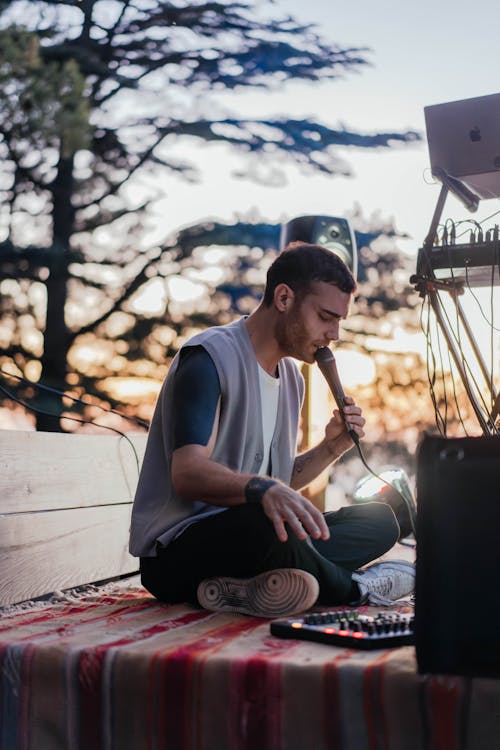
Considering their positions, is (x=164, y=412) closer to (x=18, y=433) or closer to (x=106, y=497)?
(x=18, y=433)

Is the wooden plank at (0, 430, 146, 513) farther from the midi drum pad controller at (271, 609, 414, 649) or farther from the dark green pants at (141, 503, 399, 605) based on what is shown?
the midi drum pad controller at (271, 609, 414, 649)

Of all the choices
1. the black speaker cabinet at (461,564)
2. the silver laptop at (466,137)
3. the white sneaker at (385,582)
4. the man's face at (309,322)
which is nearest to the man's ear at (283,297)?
the man's face at (309,322)

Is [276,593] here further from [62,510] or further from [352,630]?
[62,510]

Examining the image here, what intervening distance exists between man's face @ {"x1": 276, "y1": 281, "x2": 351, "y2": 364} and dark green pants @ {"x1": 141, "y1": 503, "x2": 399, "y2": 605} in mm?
429

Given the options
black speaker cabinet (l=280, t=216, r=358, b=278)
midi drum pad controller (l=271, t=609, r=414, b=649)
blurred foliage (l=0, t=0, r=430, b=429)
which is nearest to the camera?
midi drum pad controller (l=271, t=609, r=414, b=649)

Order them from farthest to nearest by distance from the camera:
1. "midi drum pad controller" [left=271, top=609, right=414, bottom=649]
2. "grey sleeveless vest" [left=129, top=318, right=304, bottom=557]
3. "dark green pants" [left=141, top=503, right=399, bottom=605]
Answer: "grey sleeveless vest" [left=129, top=318, right=304, bottom=557] < "dark green pants" [left=141, top=503, right=399, bottom=605] < "midi drum pad controller" [left=271, top=609, right=414, bottom=649]

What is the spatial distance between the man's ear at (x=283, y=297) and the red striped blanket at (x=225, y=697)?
2.67 feet

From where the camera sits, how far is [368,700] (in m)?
1.10

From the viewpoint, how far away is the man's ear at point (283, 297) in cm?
198

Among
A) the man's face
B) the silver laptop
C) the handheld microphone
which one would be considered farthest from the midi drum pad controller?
the silver laptop

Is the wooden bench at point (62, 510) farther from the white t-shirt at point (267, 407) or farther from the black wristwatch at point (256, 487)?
the black wristwatch at point (256, 487)

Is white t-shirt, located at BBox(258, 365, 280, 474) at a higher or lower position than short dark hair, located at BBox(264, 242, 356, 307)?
lower

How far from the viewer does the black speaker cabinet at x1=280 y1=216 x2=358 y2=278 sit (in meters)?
3.03

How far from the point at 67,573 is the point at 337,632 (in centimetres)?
111
